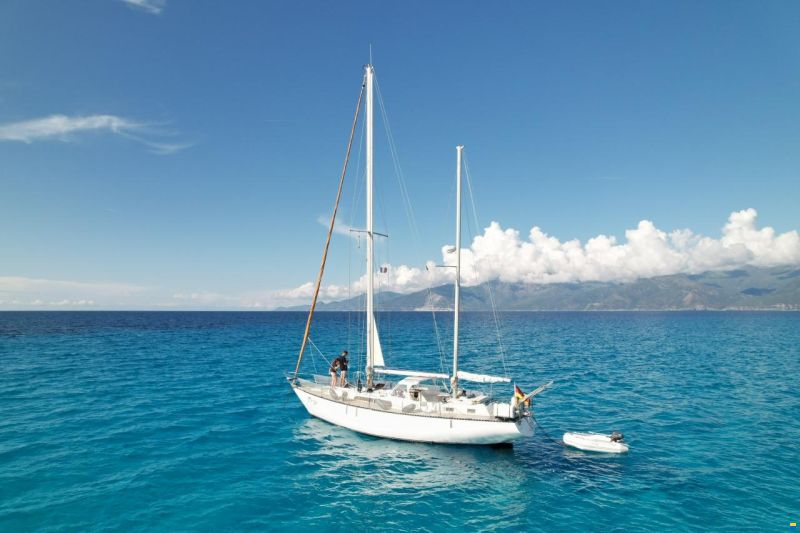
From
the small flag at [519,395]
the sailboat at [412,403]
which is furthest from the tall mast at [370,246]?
the small flag at [519,395]

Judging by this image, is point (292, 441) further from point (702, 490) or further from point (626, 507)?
point (702, 490)

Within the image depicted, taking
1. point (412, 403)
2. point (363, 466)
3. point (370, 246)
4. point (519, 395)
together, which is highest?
point (370, 246)

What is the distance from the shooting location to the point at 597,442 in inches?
957

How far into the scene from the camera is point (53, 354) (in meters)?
62.8

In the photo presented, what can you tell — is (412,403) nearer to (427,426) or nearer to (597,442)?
(427,426)

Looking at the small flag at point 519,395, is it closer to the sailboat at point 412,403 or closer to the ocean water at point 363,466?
the sailboat at point 412,403

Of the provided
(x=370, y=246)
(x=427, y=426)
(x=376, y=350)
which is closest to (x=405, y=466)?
(x=427, y=426)

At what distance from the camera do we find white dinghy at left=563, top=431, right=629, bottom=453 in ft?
78.1

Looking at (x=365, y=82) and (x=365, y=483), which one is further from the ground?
(x=365, y=82)

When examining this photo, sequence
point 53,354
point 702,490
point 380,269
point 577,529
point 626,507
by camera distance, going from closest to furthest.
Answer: point 577,529, point 626,507, point 702,490, point 380,269, point 53,354

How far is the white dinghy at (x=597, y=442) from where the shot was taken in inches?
938

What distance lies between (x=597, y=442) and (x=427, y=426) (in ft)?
34.0

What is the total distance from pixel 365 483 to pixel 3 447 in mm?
21903

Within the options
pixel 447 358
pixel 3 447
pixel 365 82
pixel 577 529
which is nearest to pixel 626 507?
pixel 577 529
